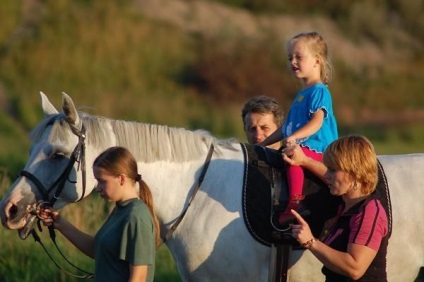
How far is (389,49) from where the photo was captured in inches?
1453

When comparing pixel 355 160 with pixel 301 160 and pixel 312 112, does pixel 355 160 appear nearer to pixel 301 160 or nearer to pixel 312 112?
pixel 301 160

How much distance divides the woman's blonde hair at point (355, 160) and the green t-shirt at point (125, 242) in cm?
98

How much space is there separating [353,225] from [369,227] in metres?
0.08

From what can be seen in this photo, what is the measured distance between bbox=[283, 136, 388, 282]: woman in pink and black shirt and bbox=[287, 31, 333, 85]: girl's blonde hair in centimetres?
115

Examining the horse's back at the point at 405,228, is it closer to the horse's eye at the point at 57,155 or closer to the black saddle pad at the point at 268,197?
the black saddle pad at the point at 268,197

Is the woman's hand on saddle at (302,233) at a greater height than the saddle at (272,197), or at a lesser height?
lesser

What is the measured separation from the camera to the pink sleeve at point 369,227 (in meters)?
5.18

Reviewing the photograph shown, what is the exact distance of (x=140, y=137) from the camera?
20.0ft

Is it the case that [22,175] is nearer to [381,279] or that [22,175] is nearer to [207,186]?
[207,186]

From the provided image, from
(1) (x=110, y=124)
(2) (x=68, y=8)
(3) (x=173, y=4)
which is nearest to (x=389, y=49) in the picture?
(3) (x=173, y=4)

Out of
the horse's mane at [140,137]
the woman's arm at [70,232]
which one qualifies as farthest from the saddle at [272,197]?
the woman's arm at [70,232]

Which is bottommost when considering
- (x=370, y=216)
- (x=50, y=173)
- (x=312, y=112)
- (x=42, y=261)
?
(x=42, y=261)

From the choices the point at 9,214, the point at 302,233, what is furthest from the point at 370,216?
the point at 9,214

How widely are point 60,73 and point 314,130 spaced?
2383cm
